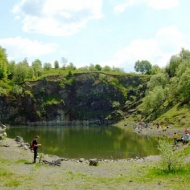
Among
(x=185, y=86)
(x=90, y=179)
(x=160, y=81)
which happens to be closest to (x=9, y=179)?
(x=90, y=179)

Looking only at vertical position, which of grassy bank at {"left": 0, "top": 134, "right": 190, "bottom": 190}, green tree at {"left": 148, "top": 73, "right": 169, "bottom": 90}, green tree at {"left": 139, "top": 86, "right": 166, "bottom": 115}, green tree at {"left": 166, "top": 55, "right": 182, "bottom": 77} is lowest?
grassy bank at {"left": 0, "top": 134, "right": 190, "bottom": 190}

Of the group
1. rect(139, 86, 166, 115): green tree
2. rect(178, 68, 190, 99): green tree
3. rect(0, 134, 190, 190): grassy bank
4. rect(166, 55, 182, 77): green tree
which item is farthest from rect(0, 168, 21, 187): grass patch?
rect(166, 55, 182, 77): green tree

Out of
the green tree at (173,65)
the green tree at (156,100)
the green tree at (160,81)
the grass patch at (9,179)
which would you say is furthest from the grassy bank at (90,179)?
the green tree at (173,65)

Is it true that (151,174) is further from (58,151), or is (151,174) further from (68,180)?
(58,151)

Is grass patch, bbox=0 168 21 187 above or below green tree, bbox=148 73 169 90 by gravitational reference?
below

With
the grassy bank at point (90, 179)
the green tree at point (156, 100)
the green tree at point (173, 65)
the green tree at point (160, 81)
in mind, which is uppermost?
the green tree at point (173, 65)

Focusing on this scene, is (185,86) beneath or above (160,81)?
beneath

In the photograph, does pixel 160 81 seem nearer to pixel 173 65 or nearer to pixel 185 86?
pixel 173 65

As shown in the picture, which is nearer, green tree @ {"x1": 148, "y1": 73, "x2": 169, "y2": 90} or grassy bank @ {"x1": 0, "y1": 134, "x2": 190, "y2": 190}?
grassy bank @ {"x1": 0, "y1": 134, "x2": 190, "y2": 190}

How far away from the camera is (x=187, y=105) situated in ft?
413

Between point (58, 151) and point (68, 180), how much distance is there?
134ft

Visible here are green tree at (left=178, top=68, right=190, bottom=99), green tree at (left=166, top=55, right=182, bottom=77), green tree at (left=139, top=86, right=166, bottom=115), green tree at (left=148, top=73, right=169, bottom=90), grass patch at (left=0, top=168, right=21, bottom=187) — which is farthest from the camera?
green tree at (left=166, top=55, right=182, bottom=77)

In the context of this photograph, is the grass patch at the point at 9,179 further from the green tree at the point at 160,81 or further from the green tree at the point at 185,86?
the green tree at the point at 160,81

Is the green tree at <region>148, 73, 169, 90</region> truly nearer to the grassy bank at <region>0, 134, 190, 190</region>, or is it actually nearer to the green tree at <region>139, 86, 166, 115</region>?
the green tree at <region>139, 86, 166, 115</region>
